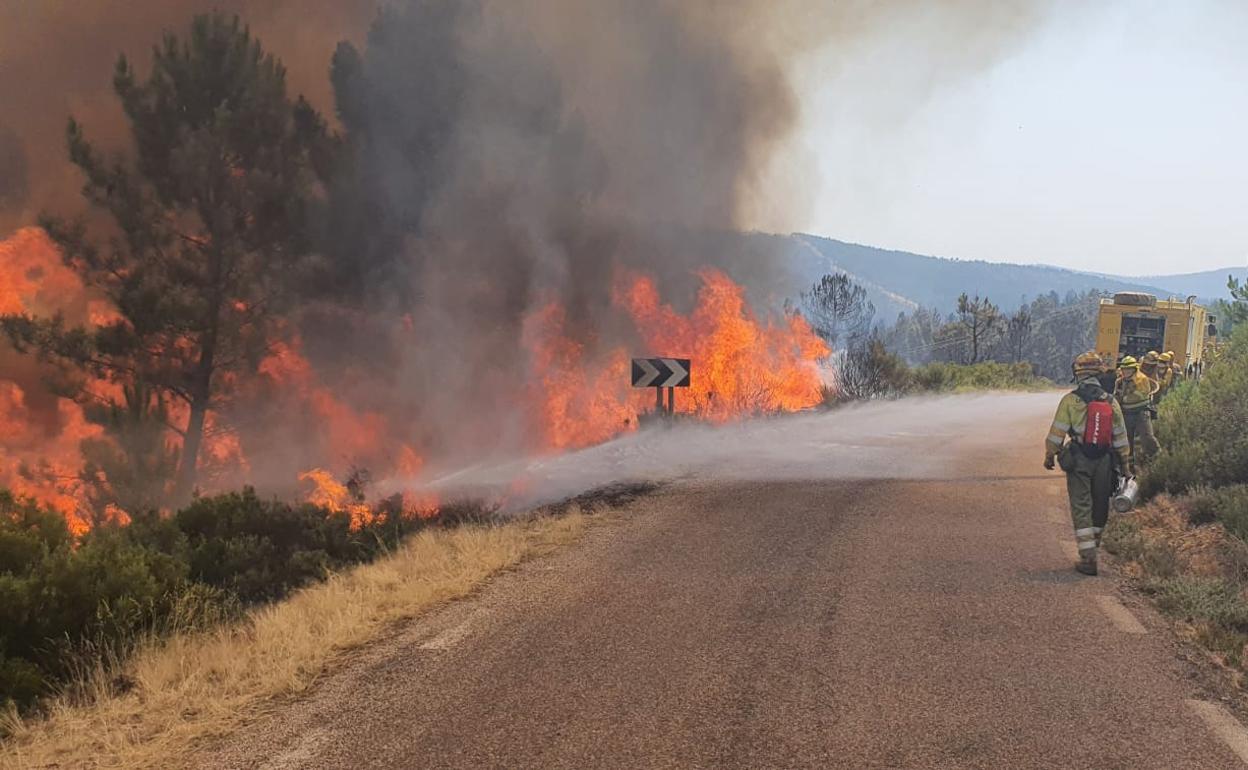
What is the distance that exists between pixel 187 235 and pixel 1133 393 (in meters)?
20.2

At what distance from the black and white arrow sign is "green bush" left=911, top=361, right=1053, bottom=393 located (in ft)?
68.0

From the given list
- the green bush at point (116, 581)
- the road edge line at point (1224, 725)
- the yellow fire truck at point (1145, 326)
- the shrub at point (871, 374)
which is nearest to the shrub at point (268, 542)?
the green bush at point (116, 581)

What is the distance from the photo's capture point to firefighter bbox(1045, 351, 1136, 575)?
7.16 metres

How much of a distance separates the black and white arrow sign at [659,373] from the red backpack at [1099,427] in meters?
8.28

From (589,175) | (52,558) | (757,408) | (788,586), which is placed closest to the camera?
(52,558)

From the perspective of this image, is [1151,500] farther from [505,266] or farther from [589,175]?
[589,175]

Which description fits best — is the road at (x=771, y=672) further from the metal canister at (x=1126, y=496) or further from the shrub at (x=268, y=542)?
the shrub at (x=268, y=542)

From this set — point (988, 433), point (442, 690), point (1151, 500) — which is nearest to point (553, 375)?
point (988, 433)

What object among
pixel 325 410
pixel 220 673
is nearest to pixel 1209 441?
pixel 220 673

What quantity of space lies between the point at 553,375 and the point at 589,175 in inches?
285

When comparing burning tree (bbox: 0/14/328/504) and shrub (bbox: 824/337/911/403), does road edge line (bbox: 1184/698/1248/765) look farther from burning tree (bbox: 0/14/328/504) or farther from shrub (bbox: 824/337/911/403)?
shrub (bbox: 824/337/911/403)

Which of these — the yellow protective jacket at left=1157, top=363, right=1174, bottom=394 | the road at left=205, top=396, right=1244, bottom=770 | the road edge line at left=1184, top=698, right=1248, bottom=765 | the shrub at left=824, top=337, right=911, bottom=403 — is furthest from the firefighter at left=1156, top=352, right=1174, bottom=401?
the road edge line at left=1184, top=698, right=1248, bottom=765

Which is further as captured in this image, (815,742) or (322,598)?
(322,598)

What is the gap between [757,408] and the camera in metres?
20.5
